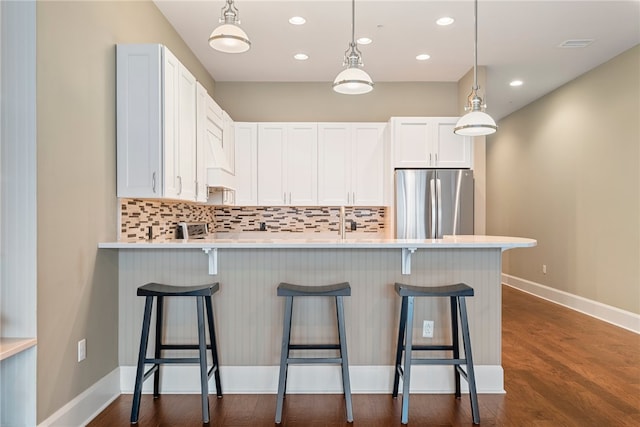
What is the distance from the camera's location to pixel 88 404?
2463 mm

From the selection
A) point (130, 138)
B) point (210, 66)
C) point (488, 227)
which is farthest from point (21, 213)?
point (488, 227)

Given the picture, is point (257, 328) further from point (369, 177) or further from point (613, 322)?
point (613, 322)

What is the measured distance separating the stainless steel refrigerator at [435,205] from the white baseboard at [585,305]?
5.90 ft

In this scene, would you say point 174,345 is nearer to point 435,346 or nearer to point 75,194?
point 75,194

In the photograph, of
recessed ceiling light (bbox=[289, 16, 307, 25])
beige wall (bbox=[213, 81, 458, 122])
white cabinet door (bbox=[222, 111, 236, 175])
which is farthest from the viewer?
beige wall (bbox=[213, 81, 458, 122])

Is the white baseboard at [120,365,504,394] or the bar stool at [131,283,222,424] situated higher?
the bar stool at [131,283,222,424]

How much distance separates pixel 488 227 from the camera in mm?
8312

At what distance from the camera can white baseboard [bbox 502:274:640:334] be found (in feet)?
14.6

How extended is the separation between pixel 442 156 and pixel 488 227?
398cm

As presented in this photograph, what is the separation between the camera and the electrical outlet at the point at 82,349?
→ 7.88 ft

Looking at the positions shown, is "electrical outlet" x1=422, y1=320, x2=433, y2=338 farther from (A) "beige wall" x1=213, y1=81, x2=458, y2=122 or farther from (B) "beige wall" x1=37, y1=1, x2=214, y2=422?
(A) "beige wall" x1=213, y1=81, x2=458, y2=122

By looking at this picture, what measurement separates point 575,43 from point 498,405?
11.8 ft

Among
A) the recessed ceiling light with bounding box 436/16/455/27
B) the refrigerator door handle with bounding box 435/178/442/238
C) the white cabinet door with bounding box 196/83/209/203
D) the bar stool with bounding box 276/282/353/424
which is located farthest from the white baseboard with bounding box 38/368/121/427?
the recessed ceiling light with bounding box 436/16/455/27

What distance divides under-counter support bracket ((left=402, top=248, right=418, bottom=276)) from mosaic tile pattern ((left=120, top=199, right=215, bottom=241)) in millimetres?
1913
